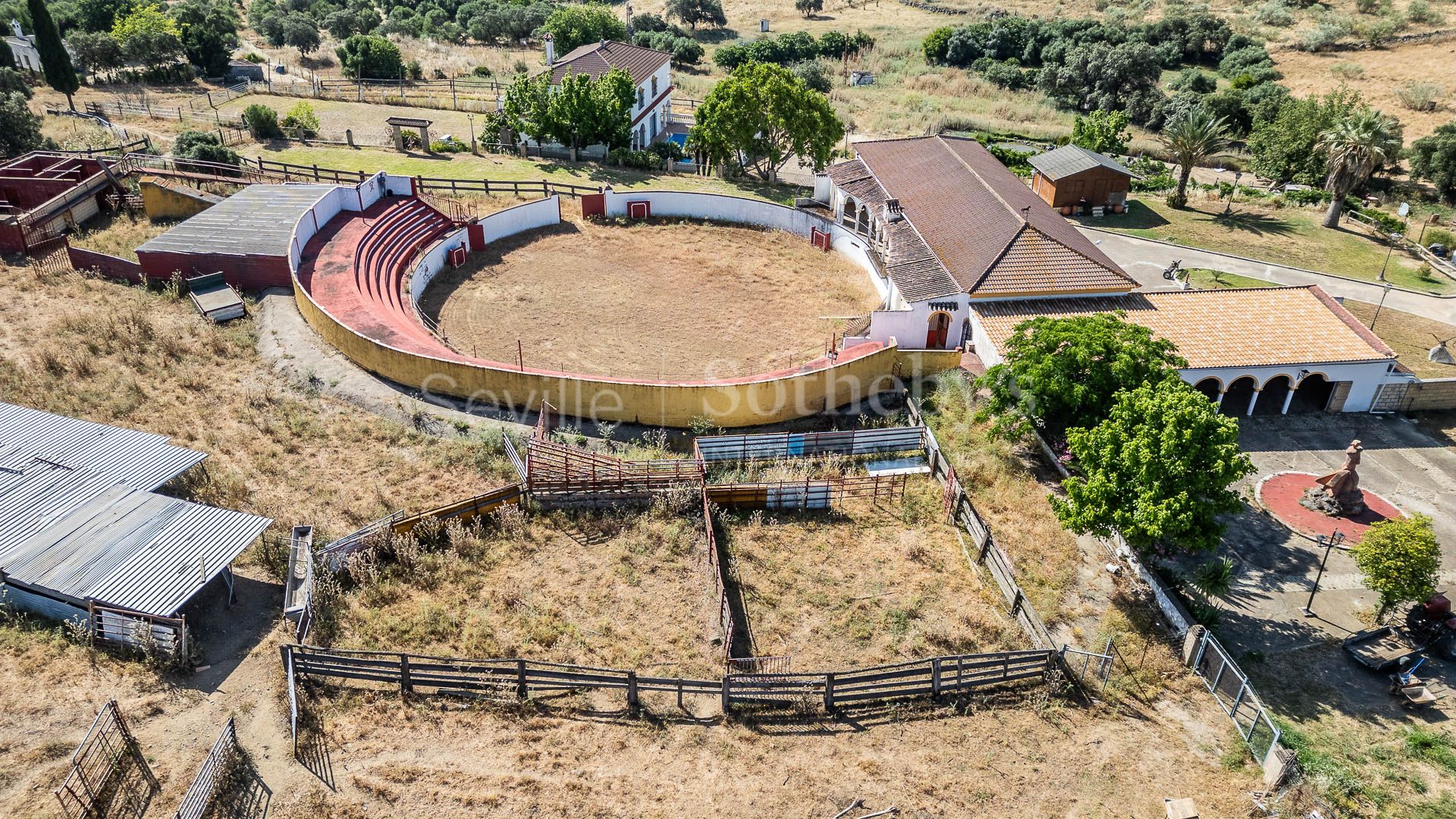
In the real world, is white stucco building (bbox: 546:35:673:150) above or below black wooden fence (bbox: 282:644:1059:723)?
above

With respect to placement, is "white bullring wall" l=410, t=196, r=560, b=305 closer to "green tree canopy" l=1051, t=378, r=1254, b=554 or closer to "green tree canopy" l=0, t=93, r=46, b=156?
"green tree canopy" l=0, t=93, r=46, b=156

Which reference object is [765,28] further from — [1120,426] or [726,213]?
[1120,426]

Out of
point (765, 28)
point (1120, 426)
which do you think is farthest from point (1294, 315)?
point (765, 28)

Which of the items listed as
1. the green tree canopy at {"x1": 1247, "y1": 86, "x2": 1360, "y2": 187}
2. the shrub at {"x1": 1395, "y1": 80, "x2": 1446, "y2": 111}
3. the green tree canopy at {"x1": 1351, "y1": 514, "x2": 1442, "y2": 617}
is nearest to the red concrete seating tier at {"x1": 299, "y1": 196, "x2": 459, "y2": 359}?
the green tree canopy at {"x1": 1351, "y1": 514, "x2": 1442, "y2": 617}

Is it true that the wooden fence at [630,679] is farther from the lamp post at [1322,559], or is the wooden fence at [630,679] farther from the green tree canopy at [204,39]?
the green tree canopy at [204,39]

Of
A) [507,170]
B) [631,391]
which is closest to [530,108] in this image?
[507,170]
